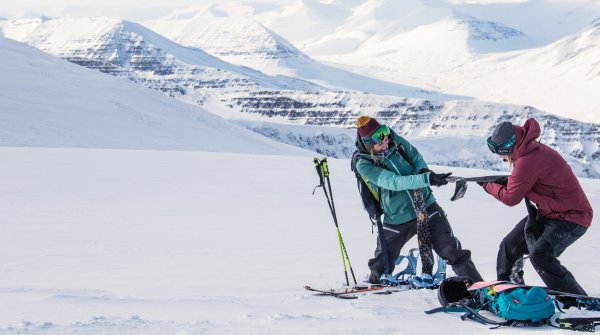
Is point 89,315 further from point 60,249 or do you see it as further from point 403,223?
point 60,249

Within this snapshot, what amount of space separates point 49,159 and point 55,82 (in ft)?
197

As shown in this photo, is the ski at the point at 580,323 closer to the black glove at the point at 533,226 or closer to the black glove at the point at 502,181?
the black glove at the point at 533,226

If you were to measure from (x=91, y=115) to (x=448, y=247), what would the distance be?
6292 cm

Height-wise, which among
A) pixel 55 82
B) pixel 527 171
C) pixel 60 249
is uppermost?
pixel 55 82

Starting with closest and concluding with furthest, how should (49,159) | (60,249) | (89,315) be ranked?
(89,315) < (60,249) < (49,159)

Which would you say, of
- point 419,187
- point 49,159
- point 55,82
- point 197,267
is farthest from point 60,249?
point 55,82

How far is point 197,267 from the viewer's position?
8703 mm

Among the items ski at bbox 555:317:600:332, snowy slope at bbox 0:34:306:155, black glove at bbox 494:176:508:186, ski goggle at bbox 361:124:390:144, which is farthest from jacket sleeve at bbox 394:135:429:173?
snowy slope at bbox 0:34:306:155

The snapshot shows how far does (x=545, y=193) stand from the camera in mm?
6375

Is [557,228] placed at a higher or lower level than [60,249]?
higher

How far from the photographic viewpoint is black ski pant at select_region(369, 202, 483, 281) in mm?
7031

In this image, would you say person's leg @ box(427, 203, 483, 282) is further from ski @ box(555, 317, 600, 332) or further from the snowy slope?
the snowy slope

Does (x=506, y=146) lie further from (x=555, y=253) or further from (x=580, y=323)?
(x=580, y=323)

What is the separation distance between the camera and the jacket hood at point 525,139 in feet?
20.5
